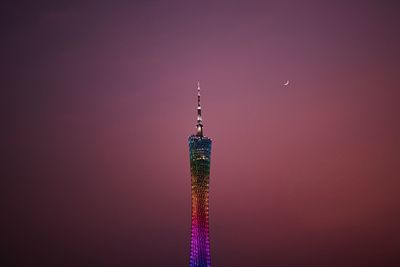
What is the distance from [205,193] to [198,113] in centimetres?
2345

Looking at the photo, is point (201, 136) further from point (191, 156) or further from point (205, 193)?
point (205, 193)

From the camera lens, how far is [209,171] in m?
107

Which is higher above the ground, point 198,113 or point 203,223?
point 198,113

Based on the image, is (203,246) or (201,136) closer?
(203,246)

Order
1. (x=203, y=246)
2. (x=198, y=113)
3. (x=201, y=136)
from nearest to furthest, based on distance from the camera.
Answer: (x=203, y=246) → (x=201, y=136) → (x=198, y=113)

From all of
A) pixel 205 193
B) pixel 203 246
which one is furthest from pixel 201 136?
pixel 203 246

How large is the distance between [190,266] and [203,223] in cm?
913

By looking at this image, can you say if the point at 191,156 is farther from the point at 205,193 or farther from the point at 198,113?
the point at 198,113

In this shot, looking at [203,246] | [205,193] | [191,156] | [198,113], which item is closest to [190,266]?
[203,246]

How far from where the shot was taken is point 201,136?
114 m

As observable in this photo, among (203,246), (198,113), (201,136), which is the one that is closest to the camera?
(203,246)

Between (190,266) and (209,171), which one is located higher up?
(209,171)

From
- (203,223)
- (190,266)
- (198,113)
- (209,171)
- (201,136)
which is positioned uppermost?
(198,113)

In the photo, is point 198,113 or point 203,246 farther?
point 198,113
